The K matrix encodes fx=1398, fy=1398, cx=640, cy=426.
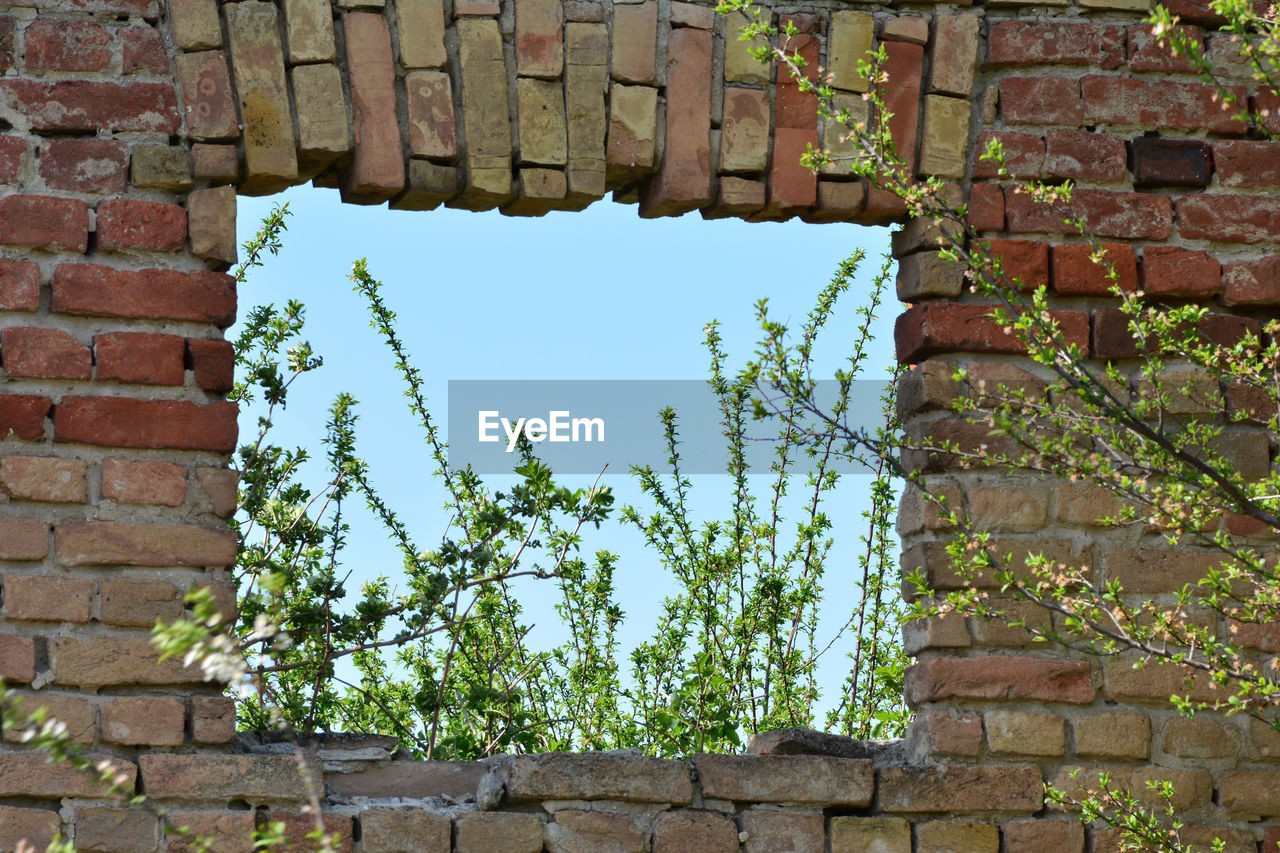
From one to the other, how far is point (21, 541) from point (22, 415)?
25cm

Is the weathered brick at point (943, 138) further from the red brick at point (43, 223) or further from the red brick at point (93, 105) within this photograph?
the red brick at point (43, 223)

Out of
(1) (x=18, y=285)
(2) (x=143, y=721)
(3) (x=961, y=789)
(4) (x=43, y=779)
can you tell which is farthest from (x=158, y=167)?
(3) (x=961, y=789)

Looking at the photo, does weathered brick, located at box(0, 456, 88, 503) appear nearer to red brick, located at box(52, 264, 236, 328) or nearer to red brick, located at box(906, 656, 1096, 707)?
red brick, located at box(52, 264, 236, 328)

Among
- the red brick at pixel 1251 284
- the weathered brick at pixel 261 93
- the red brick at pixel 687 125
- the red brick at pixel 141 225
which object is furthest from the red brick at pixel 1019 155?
the red brick at pixel 141 225

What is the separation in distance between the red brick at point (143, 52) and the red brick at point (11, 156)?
258 mm

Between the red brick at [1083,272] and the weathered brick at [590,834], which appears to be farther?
the red brick at [1083,272]

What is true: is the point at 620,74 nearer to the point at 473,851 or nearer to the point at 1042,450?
the point at 1042,450

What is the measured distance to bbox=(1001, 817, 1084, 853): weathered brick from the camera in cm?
292

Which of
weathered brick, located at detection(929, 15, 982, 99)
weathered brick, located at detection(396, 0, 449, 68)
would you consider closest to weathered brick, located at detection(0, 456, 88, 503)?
weathered brick, located at detection(396, 0, 449, 68)

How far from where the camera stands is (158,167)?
112 inches

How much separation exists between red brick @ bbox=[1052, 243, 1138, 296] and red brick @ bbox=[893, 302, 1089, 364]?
6cm

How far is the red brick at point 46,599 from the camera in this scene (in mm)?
2680

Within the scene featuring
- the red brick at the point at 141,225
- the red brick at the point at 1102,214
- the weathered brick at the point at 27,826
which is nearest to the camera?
the weathered brick at the point at 27,826

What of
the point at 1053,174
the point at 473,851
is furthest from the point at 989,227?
the point at 473,851
